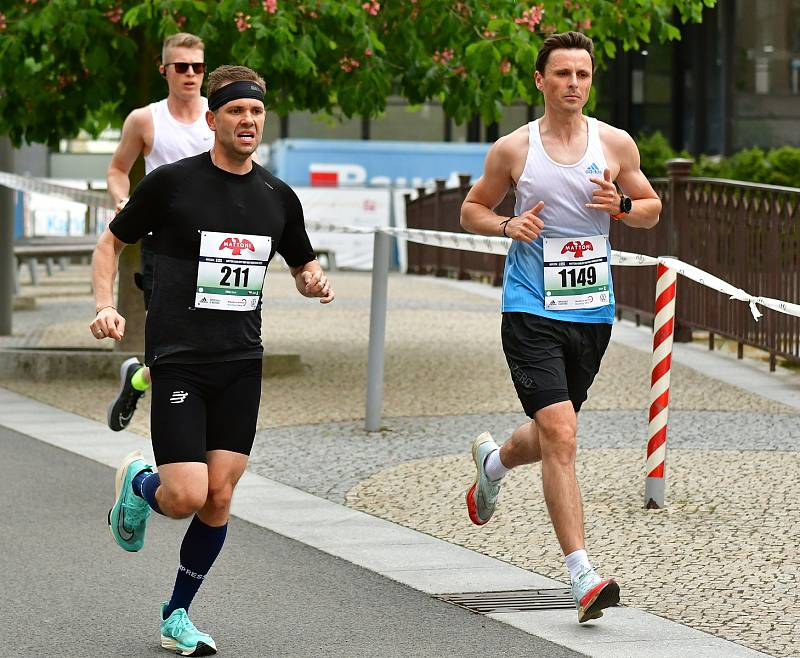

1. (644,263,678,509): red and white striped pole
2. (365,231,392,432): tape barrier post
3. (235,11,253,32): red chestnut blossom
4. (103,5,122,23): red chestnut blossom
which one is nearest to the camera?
(644,263,678,509): red and white striped pole

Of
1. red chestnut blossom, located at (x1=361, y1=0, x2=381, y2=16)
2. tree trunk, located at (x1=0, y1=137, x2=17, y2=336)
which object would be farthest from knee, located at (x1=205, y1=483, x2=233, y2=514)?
tree trunk, located at (x1=0, y1=137, x2=17, y2=336)

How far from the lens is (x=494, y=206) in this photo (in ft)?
21.0

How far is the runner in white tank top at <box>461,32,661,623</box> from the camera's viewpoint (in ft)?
19.9

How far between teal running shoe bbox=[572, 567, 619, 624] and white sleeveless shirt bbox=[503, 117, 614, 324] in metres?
0.99

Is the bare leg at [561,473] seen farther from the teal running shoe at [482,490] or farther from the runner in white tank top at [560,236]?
the teal running shoe at [482,490]

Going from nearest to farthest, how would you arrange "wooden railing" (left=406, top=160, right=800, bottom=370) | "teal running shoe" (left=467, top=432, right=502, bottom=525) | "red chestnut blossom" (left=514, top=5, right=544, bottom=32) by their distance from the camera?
"teal running shoe" (left=467, top=432, right=502, bottom=525) < "red chestnut blossom" (left=514, top=5, right=544, bottom=32) < "wooden railing" (left=406, top=160, right=800, bottom=370)

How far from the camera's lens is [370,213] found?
30.8 meters

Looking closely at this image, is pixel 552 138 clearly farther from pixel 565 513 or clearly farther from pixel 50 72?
pixel 50 72

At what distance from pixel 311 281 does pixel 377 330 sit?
4.73 m

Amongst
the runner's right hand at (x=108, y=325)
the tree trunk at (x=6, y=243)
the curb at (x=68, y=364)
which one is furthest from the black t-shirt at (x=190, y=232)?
the tree trunk at (x=6, y=243)

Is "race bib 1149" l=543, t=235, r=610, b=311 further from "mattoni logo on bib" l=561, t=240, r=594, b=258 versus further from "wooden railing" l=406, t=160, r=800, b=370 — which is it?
"wooden railing" l=406, t=160, r=800, b=370

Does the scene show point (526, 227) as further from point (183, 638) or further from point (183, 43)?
point (183, 43)

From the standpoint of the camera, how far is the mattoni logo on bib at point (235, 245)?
5527 mm

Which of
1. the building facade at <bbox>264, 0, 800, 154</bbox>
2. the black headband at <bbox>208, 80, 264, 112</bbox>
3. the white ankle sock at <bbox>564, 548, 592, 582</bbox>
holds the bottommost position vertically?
the white ankle sock at <bbox>564, 548, 592, 582</bbox>
